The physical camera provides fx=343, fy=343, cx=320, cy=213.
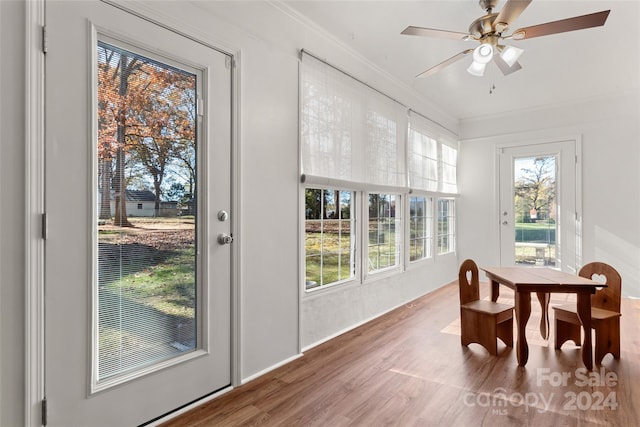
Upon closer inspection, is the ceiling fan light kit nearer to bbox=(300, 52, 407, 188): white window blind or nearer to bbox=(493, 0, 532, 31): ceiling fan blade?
bbox=(493, 0, 532, 31): ceiling fan blade

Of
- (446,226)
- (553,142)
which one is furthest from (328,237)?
(553,142)

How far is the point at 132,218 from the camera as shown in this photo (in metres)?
1.76

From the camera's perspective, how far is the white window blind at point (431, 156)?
4336 millimetres

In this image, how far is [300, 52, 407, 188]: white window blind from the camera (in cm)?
279

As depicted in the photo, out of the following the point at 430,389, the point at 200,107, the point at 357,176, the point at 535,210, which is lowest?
the point at 430,389

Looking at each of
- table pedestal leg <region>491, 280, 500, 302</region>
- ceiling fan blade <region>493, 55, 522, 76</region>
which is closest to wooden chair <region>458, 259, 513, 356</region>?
table pedestal leg <region>491, 280, 500, 302</region>

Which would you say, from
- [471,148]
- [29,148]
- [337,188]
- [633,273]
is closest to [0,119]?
[29,148]

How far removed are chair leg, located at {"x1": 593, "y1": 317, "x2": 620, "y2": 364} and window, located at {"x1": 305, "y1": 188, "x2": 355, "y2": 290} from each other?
1.95 m

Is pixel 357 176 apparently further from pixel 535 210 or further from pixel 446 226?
pixel 535 210

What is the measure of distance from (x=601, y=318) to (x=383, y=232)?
1.98 metres

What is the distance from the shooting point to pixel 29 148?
1.42m

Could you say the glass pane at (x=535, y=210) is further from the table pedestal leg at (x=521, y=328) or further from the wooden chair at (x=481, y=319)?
the table pedestal leg at (x=521, y=328)

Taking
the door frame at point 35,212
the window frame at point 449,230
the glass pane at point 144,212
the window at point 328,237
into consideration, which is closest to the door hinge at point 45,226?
the door frame at point 35,212

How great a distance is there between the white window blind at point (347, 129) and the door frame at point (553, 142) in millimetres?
2258
